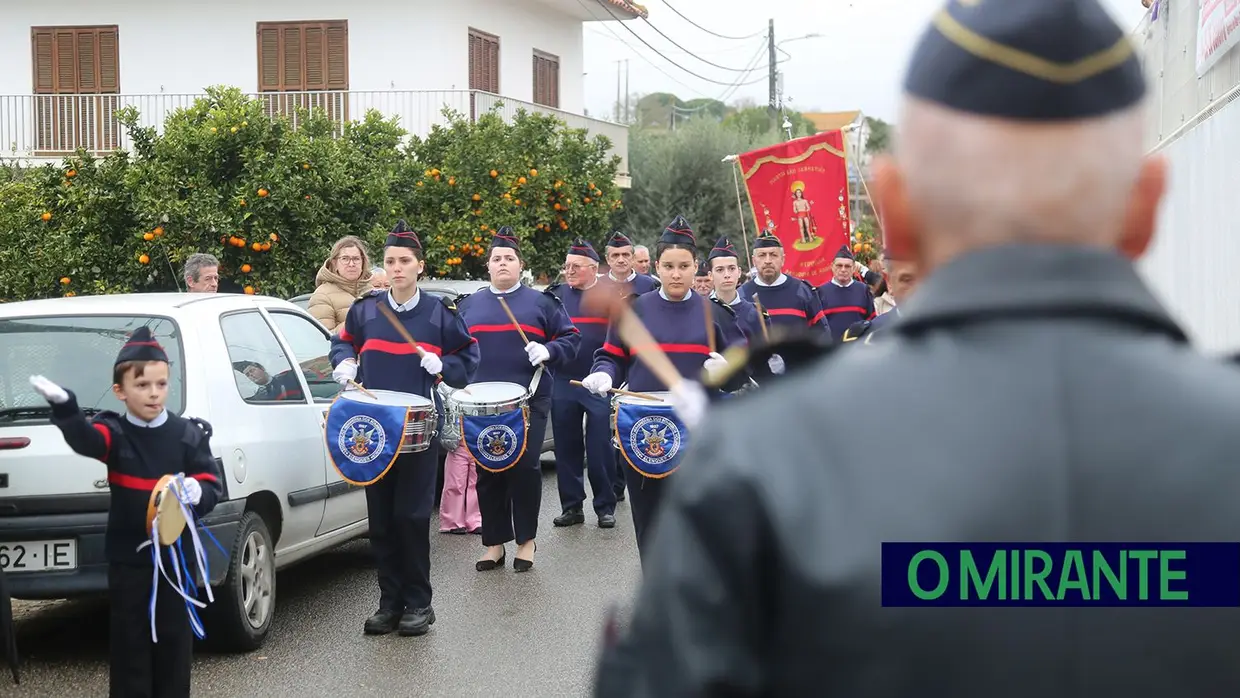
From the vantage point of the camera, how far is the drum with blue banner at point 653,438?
7473 mm

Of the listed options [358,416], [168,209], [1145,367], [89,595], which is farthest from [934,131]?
[168,209]

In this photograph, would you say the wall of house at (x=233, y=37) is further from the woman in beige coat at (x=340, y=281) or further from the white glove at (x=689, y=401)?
the white glove at (x=689, y=401)

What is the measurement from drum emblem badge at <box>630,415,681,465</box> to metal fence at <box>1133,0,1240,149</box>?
A: 367 centimetres

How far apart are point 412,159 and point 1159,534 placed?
2027cm

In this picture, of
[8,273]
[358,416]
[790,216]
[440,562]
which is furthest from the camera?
[790,216]

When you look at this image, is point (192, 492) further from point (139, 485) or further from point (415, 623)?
point (415, 623)

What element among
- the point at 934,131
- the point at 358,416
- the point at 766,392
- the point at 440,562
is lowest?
the point at 440,562

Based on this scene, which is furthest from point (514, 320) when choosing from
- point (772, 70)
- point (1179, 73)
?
point (772, 70)

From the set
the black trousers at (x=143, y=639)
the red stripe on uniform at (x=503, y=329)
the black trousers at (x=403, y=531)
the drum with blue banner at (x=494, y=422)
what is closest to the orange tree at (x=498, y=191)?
the red stripe on uniform at (x=503, y=329)

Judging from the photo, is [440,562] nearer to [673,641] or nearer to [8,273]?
[8,273]

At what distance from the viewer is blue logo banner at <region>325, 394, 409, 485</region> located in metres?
7.47

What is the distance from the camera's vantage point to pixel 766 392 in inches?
57.2

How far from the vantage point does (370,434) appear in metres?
7.47

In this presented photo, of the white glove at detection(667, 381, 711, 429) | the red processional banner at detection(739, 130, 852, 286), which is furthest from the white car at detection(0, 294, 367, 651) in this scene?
the red processional banner at detection(739, 130, 852, 286)
